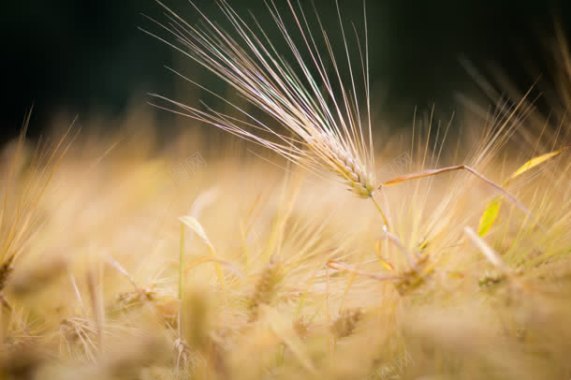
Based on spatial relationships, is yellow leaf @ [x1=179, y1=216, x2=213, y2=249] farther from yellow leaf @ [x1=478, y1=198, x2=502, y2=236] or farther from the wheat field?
yellow leaf @ [x1=478, y1=198, x2=502, y2=236]

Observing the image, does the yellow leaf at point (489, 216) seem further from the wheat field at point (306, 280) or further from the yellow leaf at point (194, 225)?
the yellow leaf at point (194, 225)

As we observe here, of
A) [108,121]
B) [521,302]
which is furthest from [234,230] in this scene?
[108,121]

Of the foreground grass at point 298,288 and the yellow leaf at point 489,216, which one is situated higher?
the yellow leaf at point 489,216

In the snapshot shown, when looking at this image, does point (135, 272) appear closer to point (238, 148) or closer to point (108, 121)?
point (238, 148)

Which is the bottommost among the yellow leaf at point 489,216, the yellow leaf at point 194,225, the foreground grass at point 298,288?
the foreground grass at point 298,288

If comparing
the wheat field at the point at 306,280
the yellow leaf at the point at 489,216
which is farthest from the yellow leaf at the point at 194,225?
the yellow leaf at the point at 489,216

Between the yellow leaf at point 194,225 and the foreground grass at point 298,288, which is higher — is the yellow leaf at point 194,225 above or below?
above
